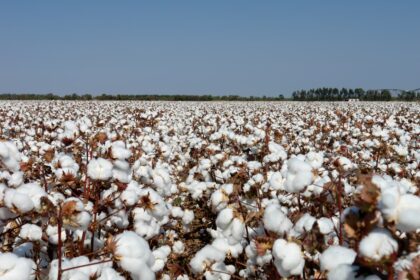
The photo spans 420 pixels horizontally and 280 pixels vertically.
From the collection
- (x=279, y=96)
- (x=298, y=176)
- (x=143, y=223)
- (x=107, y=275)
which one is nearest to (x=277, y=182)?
(x=298, y=176)

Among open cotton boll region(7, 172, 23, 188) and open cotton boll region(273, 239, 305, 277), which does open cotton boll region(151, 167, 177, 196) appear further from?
open cotton boll region(273, 239, 305, 277)

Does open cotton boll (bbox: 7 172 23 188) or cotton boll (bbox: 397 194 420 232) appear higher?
cotton boll (bbox: 397 194 420 232)

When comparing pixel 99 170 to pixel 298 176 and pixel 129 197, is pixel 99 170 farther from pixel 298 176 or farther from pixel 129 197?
pixel 298 176

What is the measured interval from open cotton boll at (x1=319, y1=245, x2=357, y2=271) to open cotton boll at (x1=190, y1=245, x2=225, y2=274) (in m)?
1.04

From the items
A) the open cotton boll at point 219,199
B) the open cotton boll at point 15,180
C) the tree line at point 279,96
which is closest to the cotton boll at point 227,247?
the open cotton boll at point 219,199

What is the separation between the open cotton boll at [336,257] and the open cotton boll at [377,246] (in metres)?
0.40

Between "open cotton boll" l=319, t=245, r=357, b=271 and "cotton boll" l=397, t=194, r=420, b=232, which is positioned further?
"open cotton boll" l=319, t=245, r=357, b=271

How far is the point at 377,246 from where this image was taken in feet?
4.00

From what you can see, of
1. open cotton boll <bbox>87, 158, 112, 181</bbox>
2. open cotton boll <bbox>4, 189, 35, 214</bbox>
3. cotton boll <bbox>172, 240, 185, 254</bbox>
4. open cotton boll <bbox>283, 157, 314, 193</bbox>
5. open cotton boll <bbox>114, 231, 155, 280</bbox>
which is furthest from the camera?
cotton boll <bbox>172, 240, 185, 254</bbox>

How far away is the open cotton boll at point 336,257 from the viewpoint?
1.62 meters

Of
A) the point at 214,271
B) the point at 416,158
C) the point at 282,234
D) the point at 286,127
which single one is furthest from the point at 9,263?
the point at 286,127

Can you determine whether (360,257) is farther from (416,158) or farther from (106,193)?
(416,158)

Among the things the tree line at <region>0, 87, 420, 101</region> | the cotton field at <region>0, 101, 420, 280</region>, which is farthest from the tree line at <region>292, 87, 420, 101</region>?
the cotton field at <region>0, 101, 420, 280</region>

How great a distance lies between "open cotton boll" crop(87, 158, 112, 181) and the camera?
266 cm
